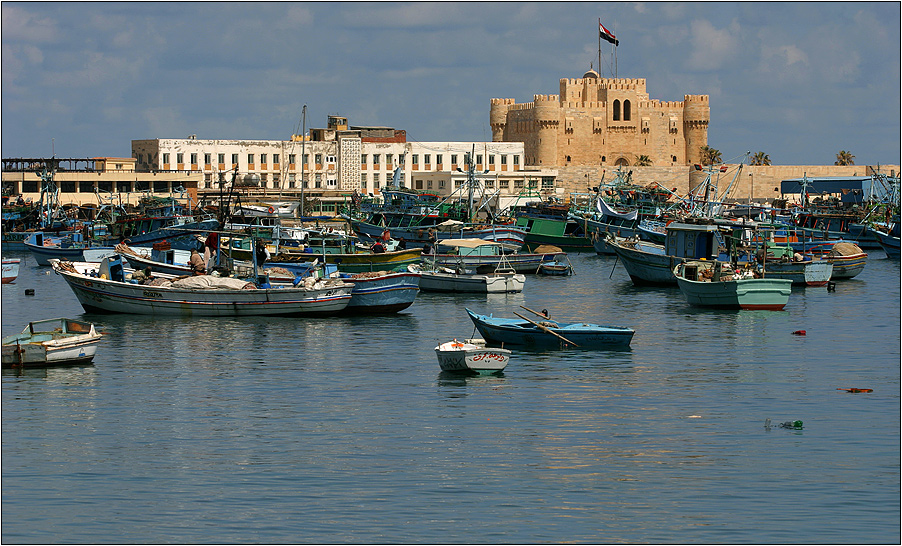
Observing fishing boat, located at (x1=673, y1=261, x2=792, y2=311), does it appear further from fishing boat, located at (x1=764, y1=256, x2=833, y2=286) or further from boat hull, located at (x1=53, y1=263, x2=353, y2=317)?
boat hull, located at (x1=53, y1=263, x2=353, y2=317)

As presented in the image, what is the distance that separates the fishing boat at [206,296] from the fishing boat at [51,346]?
9024 millimetres

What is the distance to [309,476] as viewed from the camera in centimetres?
2311

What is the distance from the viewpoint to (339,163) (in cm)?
12700

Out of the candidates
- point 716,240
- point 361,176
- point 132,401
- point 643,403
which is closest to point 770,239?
point 716,240

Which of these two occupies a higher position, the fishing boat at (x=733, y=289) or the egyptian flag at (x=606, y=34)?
the egyptian flag at (x=606, y=34)

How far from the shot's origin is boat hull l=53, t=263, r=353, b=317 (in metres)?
43.9

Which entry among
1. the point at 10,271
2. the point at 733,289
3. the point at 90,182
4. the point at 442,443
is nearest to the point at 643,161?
the point at 90,182

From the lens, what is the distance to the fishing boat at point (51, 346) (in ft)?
109

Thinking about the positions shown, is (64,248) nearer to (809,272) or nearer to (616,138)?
(809,272)

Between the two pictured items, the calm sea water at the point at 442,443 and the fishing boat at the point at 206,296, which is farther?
the fishing boat at the point at 206,296

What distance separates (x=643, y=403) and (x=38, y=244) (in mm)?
53554

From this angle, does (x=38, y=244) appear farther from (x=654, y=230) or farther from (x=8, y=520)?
(x=8, y=520)

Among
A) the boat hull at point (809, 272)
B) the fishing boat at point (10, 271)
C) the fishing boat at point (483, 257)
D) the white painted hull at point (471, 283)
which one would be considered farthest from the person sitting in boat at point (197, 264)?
the boat hull at point (809, 272)

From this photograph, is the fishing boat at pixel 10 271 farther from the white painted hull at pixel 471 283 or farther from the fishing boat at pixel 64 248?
the white painted hull at pixel 471 283
